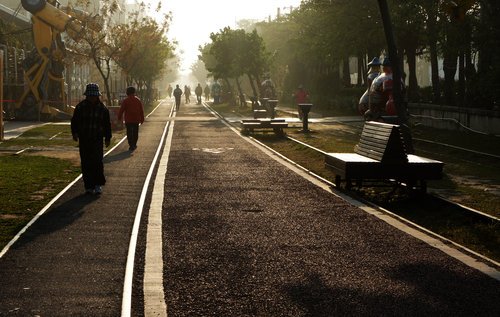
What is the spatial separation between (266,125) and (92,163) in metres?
17.3

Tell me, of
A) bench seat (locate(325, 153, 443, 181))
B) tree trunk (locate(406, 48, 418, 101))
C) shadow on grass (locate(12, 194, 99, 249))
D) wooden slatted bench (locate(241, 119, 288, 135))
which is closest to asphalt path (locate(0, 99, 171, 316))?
shadow on grass (locate(12, 194, 99, 249))

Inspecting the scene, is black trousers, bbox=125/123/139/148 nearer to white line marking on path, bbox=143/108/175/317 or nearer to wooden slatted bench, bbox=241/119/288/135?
wooden slatted bench, bbox=241/119/288/135

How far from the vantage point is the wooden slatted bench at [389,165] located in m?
13.2

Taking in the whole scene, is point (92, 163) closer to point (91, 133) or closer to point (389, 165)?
point (91, 133)

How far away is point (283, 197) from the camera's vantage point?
13508mm

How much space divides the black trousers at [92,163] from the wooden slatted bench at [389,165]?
388 centimetres

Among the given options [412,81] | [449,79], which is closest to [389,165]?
[449,79]

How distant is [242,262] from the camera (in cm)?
839

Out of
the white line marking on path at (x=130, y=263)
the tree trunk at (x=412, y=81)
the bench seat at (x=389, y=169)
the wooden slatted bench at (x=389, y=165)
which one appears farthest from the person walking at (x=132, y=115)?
the tree trunk at (x=412, y=81)

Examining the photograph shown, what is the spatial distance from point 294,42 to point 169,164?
5135 centimetres

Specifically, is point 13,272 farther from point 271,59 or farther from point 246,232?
point 271,59

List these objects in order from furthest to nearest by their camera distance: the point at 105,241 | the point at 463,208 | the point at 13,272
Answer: the point at 463,208 < the point at 105,241 < the point at 13,272

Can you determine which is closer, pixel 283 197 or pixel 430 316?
pixel 430 316

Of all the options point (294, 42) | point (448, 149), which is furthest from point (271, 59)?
point (448, 149)
